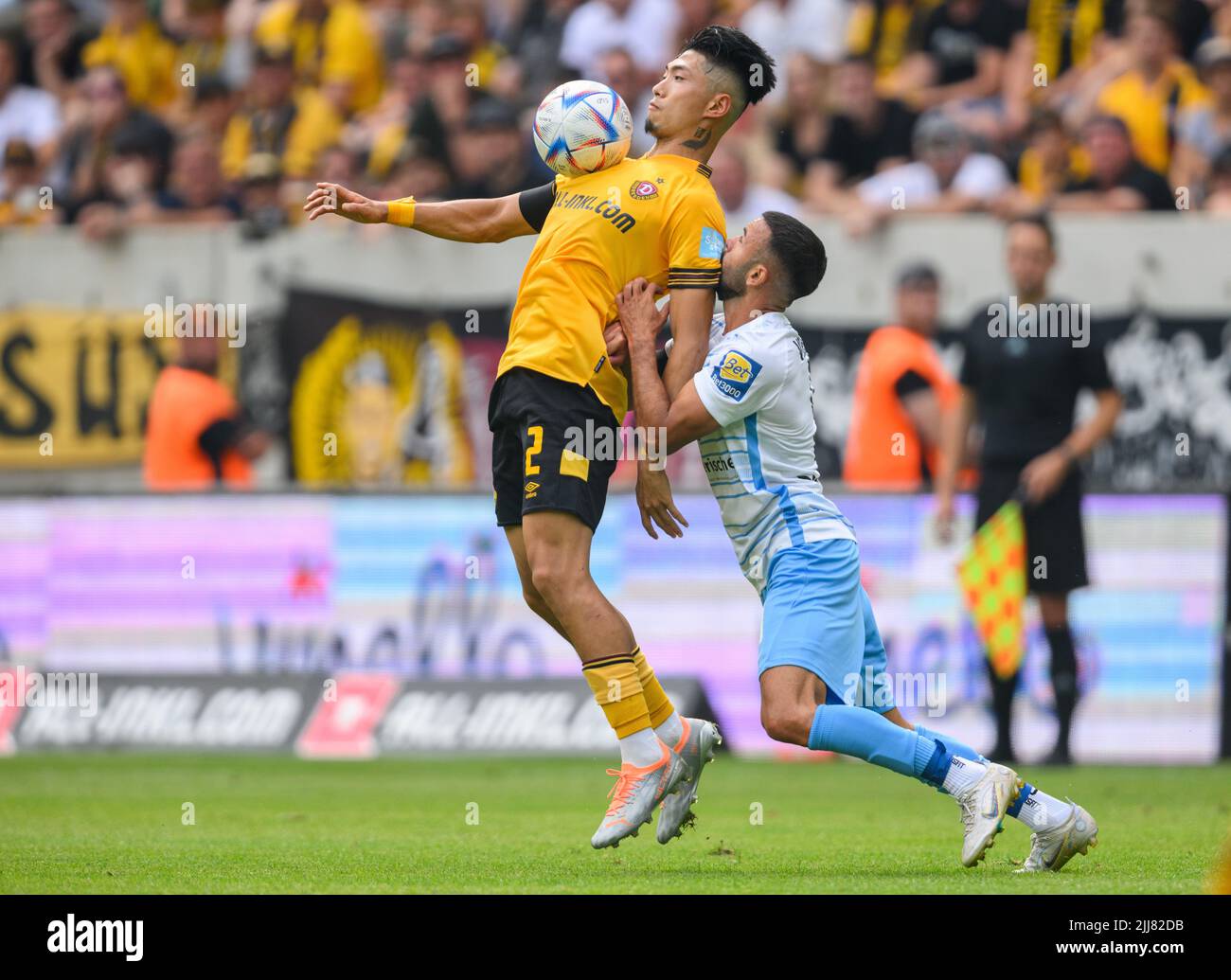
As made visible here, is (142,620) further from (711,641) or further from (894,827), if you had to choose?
(894,827)

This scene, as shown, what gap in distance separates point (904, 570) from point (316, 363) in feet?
15.7

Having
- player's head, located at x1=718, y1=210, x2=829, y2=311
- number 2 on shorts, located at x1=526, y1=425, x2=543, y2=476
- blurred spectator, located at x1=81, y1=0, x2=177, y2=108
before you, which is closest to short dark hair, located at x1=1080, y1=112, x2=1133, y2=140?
player's head, located at x1=718, y1=210, x2=829, y2=311

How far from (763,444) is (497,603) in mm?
5886

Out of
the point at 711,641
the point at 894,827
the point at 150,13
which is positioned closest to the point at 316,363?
the point at 711,641

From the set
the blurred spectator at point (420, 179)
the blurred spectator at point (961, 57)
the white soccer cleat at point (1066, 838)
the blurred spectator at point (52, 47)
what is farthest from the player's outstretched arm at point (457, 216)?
the blurred spectator at point (52, 47)

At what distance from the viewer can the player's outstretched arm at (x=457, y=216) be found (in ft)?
25.5

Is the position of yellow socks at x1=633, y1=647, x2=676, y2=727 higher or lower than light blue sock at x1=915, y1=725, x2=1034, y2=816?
higher

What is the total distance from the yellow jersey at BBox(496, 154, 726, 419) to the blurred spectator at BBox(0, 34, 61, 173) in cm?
1171

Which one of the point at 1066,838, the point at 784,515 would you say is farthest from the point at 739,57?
the point at 1066,838

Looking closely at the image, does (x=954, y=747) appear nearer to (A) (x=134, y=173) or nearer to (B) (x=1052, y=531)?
(B) (x=1052, y=531)

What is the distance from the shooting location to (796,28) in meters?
16.3

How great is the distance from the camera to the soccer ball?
7504mm

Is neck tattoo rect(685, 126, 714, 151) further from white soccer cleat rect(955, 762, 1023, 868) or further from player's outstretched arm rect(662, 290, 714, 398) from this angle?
white soccer cleat rect(955, 762, 1023, 868)

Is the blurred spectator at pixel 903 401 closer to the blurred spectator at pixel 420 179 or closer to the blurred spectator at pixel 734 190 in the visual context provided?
the blurred spectator at pixel 734 190
